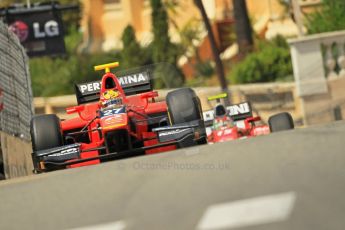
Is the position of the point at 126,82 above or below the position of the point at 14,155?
above

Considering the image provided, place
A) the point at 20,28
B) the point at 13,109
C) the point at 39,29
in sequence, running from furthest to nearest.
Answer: the point at 39,29 → the point at 20,28 → the point at 13,109

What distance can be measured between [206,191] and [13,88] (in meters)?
11.6

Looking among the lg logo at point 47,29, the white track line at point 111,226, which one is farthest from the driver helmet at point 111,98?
the lg logo at point 47,29

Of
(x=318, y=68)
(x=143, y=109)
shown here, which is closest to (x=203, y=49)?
(x=318, y=68)

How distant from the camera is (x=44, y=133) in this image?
13.2 metres

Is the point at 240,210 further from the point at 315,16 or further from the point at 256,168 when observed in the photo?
the point at 315,16

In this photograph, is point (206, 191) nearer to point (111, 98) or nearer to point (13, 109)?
point (111, 98)

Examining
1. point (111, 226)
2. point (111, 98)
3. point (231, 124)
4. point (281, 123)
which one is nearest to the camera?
point (111, 226)

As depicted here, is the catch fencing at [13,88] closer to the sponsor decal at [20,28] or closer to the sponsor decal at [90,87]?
the sponsor decal at [90,87]

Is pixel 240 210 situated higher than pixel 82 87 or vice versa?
pixel 82 87

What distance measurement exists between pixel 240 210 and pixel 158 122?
742 cm

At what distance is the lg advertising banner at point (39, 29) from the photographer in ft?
115

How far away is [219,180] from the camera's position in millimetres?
7051

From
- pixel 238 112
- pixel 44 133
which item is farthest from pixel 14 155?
pixel 238 112
